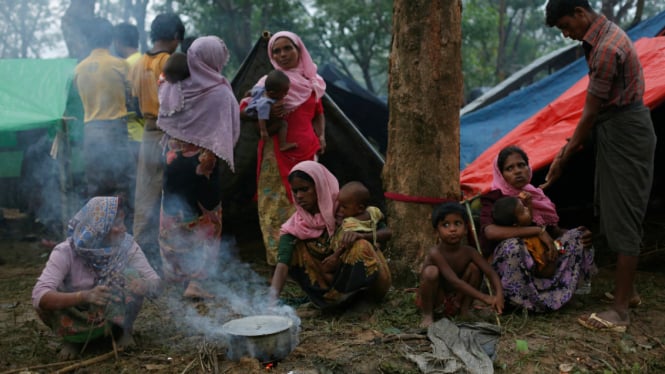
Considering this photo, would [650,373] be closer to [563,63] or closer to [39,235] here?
[39,235]

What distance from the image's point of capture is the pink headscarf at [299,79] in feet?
14.5

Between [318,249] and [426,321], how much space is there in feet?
2.63

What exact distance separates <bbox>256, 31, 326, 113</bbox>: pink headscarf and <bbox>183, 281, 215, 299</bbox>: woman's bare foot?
143cm

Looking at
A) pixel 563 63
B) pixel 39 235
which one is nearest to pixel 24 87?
pixel 39 235

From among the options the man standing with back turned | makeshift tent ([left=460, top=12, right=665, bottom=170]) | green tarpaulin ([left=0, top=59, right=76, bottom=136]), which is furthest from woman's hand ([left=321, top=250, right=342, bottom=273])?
green tarpaulin ([left=0, top=59, right=76, bottom=136])

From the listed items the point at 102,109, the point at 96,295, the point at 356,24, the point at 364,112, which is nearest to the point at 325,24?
the point at 356,24

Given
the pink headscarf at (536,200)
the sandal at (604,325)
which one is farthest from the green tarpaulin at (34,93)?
the sandal at (604,325)

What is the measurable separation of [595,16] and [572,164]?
254cm

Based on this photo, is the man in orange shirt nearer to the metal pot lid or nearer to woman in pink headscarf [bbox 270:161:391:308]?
woman in pink headscarf [bbox 270:161:391:308]

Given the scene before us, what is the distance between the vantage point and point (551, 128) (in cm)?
502

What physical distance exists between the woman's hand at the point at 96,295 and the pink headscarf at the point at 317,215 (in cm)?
120

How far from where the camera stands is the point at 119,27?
5391 millimetres

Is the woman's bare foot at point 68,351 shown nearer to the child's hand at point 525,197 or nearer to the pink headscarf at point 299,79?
the pink headscarf at point 299,79

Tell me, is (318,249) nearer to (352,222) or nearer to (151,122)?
(352,222)
